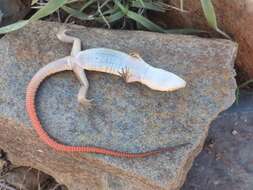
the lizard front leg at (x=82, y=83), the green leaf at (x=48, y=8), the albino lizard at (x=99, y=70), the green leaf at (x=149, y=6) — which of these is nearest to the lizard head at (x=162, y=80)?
the albino lizard at (x=99, y=70)

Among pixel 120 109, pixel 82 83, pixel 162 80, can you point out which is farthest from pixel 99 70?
pixel 162 80

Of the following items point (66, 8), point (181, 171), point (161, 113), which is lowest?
point (181, 171)

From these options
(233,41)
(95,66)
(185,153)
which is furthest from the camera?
(233,41)

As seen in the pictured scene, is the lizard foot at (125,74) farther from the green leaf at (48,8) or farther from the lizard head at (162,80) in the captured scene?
the green leaf at (48,8)

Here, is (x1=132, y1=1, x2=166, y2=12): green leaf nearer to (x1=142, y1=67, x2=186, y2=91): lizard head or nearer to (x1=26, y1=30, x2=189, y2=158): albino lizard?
(x1=26, y1=30, x2=189, y2=158): albino lizard

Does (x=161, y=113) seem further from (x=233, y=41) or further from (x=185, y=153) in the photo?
(x=233, y=41)

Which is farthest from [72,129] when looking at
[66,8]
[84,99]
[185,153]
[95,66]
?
[66,8]

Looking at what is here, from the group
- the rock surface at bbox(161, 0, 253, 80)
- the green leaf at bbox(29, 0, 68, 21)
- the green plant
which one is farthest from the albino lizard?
the rock surface at bbox(161, 0, 253, 80)
